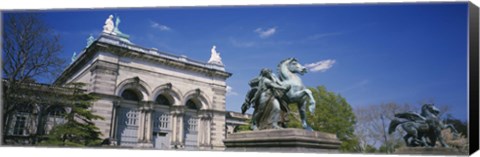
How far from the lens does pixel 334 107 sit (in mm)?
29953

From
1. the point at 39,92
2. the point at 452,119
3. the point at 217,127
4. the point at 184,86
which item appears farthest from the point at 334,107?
the point at 39,92

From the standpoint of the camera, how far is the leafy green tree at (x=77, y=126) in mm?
21734

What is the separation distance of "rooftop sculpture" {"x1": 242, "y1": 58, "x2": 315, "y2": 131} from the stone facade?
14.7m

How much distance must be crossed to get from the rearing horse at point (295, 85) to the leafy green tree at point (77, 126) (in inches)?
505

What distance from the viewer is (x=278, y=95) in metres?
12.9

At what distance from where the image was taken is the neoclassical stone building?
26.3m

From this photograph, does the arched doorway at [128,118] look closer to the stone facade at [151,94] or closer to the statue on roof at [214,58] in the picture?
the stone facade at [151,94]

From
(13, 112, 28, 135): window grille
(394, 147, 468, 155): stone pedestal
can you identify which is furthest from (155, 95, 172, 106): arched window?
(394, 147, 468, 155): stone pedestal

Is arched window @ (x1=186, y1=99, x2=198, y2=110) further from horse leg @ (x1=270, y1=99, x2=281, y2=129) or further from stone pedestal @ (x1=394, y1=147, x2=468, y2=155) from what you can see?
horse leg @ (x1=270, y1=99, x2=281, y2=129)

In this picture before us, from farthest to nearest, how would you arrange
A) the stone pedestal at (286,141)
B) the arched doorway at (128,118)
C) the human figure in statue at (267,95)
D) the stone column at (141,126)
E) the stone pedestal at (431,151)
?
1. the stone column at (141,126)
2. the arched doorway at (128,118)
3. the stone pedestal at (431,151)
4. the human figure in statue at (267,95)
5. the stone pedestal at (286,141)

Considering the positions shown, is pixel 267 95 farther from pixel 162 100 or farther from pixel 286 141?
pixel 162 100

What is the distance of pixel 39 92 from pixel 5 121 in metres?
2.58

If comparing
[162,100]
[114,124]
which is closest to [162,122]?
[162,100]

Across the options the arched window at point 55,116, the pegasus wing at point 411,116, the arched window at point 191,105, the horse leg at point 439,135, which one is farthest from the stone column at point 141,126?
the horse leg at point 439,135
